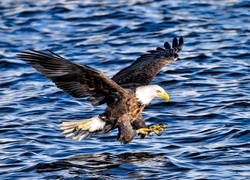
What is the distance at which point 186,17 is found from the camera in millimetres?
17016

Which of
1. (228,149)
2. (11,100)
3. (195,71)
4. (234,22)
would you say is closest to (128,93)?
(228,149)

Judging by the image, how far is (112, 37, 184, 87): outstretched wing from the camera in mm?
9898

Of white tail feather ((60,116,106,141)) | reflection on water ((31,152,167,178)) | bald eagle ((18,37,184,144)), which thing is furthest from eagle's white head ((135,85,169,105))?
reflection on water ((31,152,167,178))

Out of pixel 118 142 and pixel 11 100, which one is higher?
pixel 11 100

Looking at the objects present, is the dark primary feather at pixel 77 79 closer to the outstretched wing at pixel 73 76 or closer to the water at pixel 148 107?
the outstretched wing at pixel 73 76

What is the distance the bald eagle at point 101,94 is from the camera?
8.51 metres

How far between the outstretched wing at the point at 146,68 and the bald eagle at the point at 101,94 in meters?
0.09

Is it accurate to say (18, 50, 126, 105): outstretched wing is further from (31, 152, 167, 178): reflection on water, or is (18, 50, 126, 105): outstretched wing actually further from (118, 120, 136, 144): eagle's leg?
(31, 152, 167, 178): reflection on water

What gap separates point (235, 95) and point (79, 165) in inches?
151

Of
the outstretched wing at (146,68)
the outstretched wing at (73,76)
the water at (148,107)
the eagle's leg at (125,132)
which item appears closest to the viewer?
the outstretched wing at (73,76)

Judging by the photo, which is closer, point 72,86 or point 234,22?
point 72,86

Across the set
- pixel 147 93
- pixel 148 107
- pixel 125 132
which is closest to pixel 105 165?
pixel 125 132

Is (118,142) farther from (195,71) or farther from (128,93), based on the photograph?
(195,71)

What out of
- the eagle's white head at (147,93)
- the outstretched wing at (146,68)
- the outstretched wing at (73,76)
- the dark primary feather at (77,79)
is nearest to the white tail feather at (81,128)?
the dark primary feather at (77,79)
